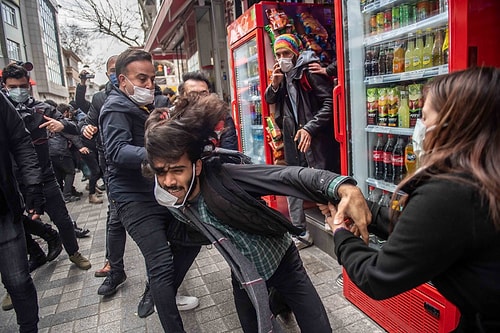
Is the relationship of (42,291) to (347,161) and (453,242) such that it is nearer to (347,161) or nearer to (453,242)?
(347,161)

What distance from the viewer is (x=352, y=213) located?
1.22 metres

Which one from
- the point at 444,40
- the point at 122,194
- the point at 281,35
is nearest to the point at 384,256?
the point at 444,40

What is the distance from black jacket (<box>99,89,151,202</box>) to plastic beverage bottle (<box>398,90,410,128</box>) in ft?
5.77

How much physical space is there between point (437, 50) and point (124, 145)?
79.5 inches

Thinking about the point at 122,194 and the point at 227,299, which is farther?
the point at 227,299

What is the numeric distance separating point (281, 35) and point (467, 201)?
2.99m

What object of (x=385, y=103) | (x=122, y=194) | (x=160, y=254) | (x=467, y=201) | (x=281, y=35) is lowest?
(x=160, y=254)

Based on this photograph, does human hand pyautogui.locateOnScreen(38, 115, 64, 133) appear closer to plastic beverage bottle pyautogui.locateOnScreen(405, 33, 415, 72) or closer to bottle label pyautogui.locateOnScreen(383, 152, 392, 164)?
bottle label pyautogui.locateOnScreen(383, 152, 392, 164)

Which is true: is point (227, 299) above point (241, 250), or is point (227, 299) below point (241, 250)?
below

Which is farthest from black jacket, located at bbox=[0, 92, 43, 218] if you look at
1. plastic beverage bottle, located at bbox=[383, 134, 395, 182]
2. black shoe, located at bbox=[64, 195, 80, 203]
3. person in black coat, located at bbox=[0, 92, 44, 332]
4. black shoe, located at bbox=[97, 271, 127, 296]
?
black shoe, located at bbox=[64, 195, 80, 203]

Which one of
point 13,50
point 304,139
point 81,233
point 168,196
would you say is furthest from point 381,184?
point 13,50

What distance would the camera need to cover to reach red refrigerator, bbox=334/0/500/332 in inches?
76.3

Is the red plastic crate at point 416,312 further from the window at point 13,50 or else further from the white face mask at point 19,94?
the window at point 13,50

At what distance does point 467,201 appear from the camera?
0.84m
